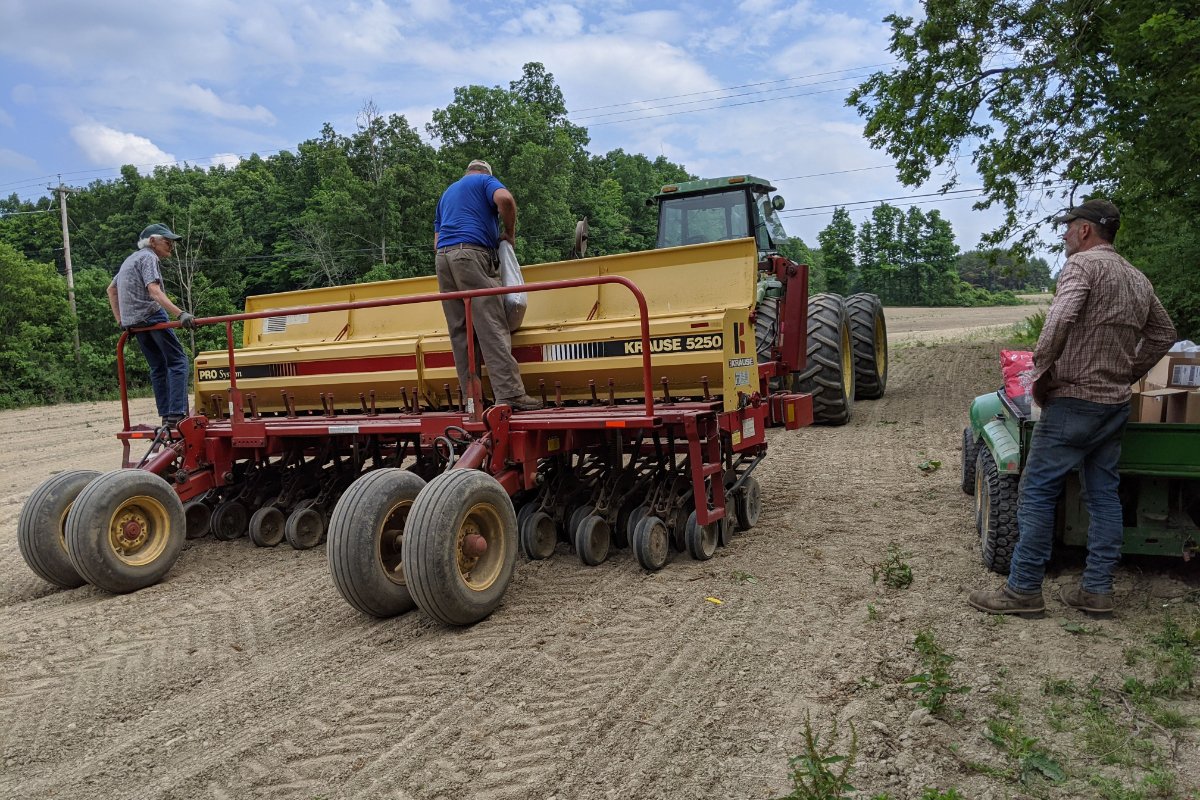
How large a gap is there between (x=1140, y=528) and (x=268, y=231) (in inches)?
1844

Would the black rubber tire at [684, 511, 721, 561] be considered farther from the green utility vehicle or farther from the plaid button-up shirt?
the plaid button-up shirt

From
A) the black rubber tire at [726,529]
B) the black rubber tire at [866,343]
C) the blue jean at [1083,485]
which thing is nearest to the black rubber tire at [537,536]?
the black rubber tire at [726,529]

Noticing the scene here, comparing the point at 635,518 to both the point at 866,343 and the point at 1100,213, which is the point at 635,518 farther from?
the point at 866,343

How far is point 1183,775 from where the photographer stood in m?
2.84

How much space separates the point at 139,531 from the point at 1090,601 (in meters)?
5.35

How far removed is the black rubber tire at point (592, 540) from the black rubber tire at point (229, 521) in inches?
112

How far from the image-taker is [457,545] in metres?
4.36

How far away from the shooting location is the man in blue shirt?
5566 millimetres

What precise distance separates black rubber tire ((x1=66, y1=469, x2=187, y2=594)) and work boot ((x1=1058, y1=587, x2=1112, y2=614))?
516cm

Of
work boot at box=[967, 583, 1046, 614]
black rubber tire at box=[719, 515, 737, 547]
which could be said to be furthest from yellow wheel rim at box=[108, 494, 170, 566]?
work boot at box=[967, 583, 1046, 614]

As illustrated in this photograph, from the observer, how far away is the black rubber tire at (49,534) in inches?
216

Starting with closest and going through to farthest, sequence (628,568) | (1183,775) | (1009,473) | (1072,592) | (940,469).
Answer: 1. (1183,775)
2. (1072,592)
3. (1009,473)
4. (628,568)
5. (940,469)

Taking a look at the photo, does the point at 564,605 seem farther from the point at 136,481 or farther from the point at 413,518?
the point at 136,481

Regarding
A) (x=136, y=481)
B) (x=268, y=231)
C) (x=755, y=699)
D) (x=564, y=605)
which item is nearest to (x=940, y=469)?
(x=564, y=605)
